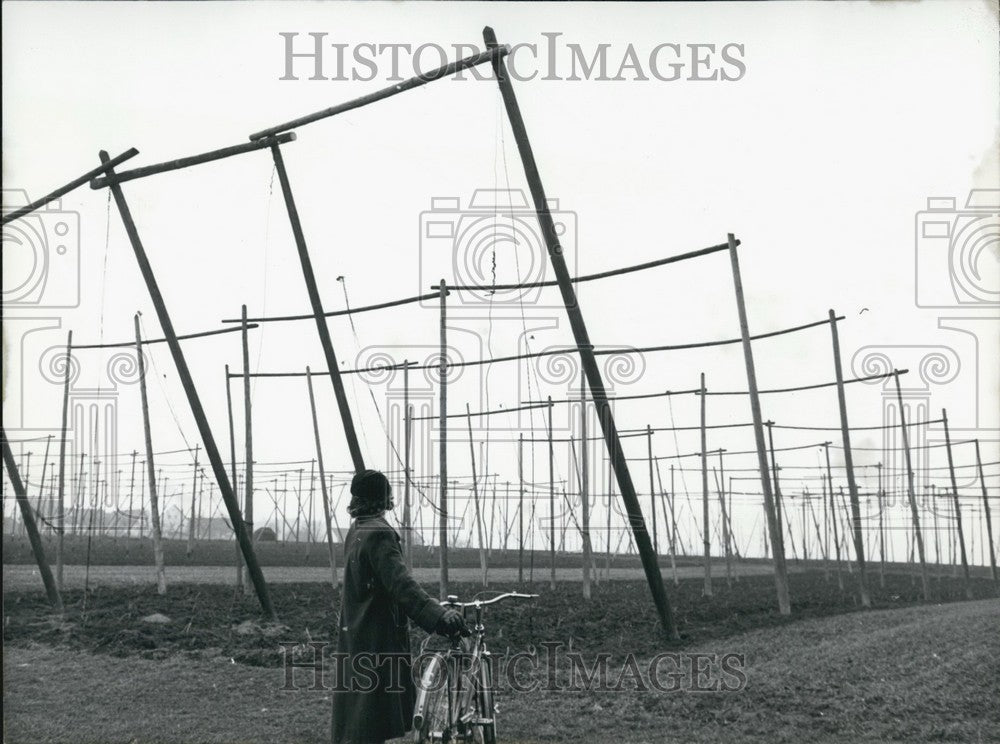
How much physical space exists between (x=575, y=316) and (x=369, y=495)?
512 cm

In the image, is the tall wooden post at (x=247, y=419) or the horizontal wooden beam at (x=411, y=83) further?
the tall wooden post at (x=247, y=419)

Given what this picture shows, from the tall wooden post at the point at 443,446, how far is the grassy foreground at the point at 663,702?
9.46 ft

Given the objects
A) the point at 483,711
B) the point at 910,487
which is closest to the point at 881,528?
the point at 910,487

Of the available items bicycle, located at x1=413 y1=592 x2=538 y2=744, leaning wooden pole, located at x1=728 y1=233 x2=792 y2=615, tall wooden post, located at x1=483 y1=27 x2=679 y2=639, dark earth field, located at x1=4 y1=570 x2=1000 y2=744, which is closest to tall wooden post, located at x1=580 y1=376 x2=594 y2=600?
dark earth field, located at x1=4 y1=570 x2=1000 y2=744

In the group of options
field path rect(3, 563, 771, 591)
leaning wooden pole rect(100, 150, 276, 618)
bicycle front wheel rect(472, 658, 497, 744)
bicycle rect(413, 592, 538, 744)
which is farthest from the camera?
field path rect(3, 563, 771, 591)

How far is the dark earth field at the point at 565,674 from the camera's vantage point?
27.6ft

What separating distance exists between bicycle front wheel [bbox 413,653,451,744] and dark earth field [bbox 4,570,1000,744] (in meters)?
2.45

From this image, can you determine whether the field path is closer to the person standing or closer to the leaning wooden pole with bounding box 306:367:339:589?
the leaning wooden pole with bounding box 306:367:339:589

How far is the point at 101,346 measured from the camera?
17094 mm

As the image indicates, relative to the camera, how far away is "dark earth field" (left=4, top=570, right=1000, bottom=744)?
841 cm

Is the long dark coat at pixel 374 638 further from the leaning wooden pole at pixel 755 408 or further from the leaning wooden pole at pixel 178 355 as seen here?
the leaning wooden pole at pixel 755 408

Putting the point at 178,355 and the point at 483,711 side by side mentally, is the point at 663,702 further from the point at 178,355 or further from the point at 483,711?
the point at 178,355

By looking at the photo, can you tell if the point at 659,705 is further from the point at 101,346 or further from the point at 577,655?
the point at 101,346

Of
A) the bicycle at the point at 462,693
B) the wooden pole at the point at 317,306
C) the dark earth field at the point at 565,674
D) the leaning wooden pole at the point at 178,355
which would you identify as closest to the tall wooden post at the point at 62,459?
the dark earth field at the point at 565,674
